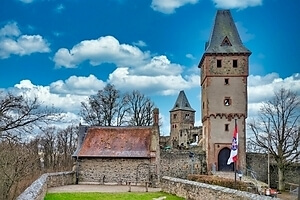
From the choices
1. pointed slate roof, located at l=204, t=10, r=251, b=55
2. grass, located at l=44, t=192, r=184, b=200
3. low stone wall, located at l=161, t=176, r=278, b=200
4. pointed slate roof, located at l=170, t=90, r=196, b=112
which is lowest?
grass, located at l=44, t=192, r=184, b=200

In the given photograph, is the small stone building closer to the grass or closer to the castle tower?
the grass

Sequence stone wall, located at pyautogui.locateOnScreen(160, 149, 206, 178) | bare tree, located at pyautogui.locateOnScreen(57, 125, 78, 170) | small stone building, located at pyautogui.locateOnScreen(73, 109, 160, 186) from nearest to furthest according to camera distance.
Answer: small stone building, located at pyautogui.locateOnScreen(73, 109, 160, 186), stone wall, located at pyautogui.locateOnScreen(160, 149, 206, 178), bare tree, located at pyautogui.locateOnScreen(57, 125, 78, 170)

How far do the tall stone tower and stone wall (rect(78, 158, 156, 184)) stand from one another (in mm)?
8077

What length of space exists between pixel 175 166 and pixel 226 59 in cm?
1011

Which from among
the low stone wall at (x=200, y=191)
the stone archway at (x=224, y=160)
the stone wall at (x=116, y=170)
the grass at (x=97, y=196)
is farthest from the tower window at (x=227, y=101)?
the grass at (x=97, y=196)

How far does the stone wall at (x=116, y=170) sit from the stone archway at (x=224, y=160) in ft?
27.8

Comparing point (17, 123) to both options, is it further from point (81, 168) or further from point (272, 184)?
point (272, 184)

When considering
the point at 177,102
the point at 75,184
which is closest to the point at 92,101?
the point at 75,184

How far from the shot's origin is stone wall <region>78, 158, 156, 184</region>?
28.7 meters

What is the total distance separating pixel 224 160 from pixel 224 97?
210 inches

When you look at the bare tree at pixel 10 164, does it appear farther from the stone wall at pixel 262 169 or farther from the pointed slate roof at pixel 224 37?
the stone wall at pixel 262 169

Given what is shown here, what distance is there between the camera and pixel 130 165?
28.9 meters

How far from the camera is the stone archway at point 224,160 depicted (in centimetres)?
3500

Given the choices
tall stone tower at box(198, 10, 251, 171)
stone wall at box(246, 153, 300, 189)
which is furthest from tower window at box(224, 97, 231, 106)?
stone wall at box(246, 153, 300, 189)
